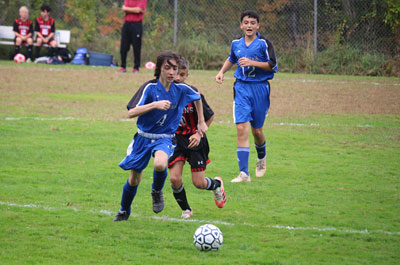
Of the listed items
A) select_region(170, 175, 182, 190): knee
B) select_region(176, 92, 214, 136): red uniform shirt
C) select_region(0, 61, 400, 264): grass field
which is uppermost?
select_region(176, 92, 214, 136): red uniform shirt

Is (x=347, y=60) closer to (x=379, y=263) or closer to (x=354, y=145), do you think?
(x=354, y=145)

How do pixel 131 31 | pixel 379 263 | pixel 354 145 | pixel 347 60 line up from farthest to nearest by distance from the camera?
1. pixel 347 60
2. pixel 131 31
3. pixel 354 145
4. pixel 379 263

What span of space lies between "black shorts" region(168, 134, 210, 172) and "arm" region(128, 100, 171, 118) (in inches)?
33.6

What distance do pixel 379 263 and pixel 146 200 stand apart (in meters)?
2.75

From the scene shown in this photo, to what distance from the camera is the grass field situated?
5.07 metres

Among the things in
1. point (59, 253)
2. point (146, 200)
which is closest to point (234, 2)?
point (146, 200)

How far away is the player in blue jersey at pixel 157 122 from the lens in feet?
18.3

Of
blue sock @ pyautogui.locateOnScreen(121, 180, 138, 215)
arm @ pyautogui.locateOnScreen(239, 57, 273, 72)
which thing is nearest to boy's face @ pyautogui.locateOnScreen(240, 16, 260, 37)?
arm @ pyautogui.locateOnScreen(239, 57, 273, 72)

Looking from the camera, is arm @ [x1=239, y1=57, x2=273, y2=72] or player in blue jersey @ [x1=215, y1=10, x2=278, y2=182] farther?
player in blue jersey @ [x1=215, y1=10, x2=278, y2=182]

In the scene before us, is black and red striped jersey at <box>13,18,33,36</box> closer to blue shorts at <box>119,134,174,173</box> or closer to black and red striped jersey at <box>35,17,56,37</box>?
black and red striped jersey at <box>35,17,56,37</box>

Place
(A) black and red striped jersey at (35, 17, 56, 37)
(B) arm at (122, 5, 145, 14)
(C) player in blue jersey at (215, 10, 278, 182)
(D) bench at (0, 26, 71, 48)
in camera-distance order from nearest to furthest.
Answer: (C) player in blue jersey at (215, 10, 278, 182)
(B) arm at (122, 5, 145, 14)
(A) black and red striped jersey at (35, 17, 56, 37)
(D) bench at (0, 26, 71, 48)

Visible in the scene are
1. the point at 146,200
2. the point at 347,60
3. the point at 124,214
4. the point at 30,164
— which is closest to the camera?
the point at 124,214

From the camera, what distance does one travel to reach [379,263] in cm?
477

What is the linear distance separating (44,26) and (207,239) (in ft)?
56.5
